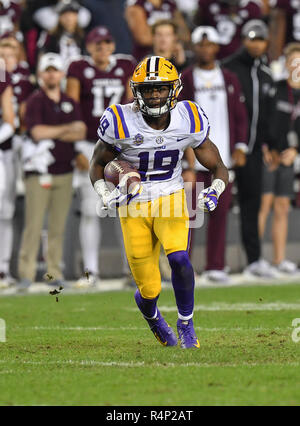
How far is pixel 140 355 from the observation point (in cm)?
584

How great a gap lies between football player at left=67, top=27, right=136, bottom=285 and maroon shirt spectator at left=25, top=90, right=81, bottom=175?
200 mm

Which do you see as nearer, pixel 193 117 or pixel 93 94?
pixel 193 117

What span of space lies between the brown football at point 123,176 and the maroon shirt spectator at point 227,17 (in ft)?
18.6

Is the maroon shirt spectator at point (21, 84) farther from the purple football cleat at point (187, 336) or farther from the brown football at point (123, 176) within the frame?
the purple football cleat at point (187, 336)

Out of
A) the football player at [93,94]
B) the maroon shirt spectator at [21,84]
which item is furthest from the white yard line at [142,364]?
the maroon shirt spectator at [21,84]

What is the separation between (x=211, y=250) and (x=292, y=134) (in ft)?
5.98

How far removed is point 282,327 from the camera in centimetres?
691

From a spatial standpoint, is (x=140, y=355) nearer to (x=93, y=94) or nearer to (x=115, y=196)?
(x=115, y=196)

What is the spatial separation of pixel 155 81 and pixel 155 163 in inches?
19.2

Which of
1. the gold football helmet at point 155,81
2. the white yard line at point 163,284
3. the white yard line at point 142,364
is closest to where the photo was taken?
the white yard line at point 142,364

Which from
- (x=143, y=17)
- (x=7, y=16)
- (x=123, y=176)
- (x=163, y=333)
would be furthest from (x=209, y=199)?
(x=143, y=17)

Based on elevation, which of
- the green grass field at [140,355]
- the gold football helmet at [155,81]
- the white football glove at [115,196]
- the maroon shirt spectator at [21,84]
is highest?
the gold football helmet at [155,81]

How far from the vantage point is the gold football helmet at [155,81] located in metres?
6.07

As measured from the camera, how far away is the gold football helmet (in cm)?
607
